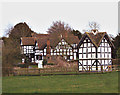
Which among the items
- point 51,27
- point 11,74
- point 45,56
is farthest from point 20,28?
point 11,74

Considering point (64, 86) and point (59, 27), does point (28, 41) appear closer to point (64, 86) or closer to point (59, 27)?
point (59, 27)

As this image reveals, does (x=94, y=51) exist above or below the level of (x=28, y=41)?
below

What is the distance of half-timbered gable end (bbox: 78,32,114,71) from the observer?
42750mm

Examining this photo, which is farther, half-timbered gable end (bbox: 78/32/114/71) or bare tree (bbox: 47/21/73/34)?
bare tree (bbox: 47/21/73/34)

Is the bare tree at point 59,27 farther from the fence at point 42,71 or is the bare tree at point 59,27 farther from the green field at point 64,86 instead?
the green field at point 64,86

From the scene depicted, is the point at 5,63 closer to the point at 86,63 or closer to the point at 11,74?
the point at 11,74

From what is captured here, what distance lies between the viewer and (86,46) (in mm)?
44031

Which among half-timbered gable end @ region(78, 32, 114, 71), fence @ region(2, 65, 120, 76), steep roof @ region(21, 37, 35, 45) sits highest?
steep roof @ region(21, 37, 35, 45)

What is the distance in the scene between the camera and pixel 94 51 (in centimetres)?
4359

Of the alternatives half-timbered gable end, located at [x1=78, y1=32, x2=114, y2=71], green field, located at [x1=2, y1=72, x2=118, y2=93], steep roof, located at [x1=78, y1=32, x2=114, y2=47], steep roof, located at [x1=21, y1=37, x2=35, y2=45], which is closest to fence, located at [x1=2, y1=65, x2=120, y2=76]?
half-timbered gable end, located at [x1=78, y1=32, x2=114, y2=71]

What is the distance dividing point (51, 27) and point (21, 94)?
264 feet

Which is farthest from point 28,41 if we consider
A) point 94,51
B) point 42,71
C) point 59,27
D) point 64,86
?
point 64,86

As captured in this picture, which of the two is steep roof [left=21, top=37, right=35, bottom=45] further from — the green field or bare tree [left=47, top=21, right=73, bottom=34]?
the green field

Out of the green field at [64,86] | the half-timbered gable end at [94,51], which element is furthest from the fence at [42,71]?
the green field at [64,86]
